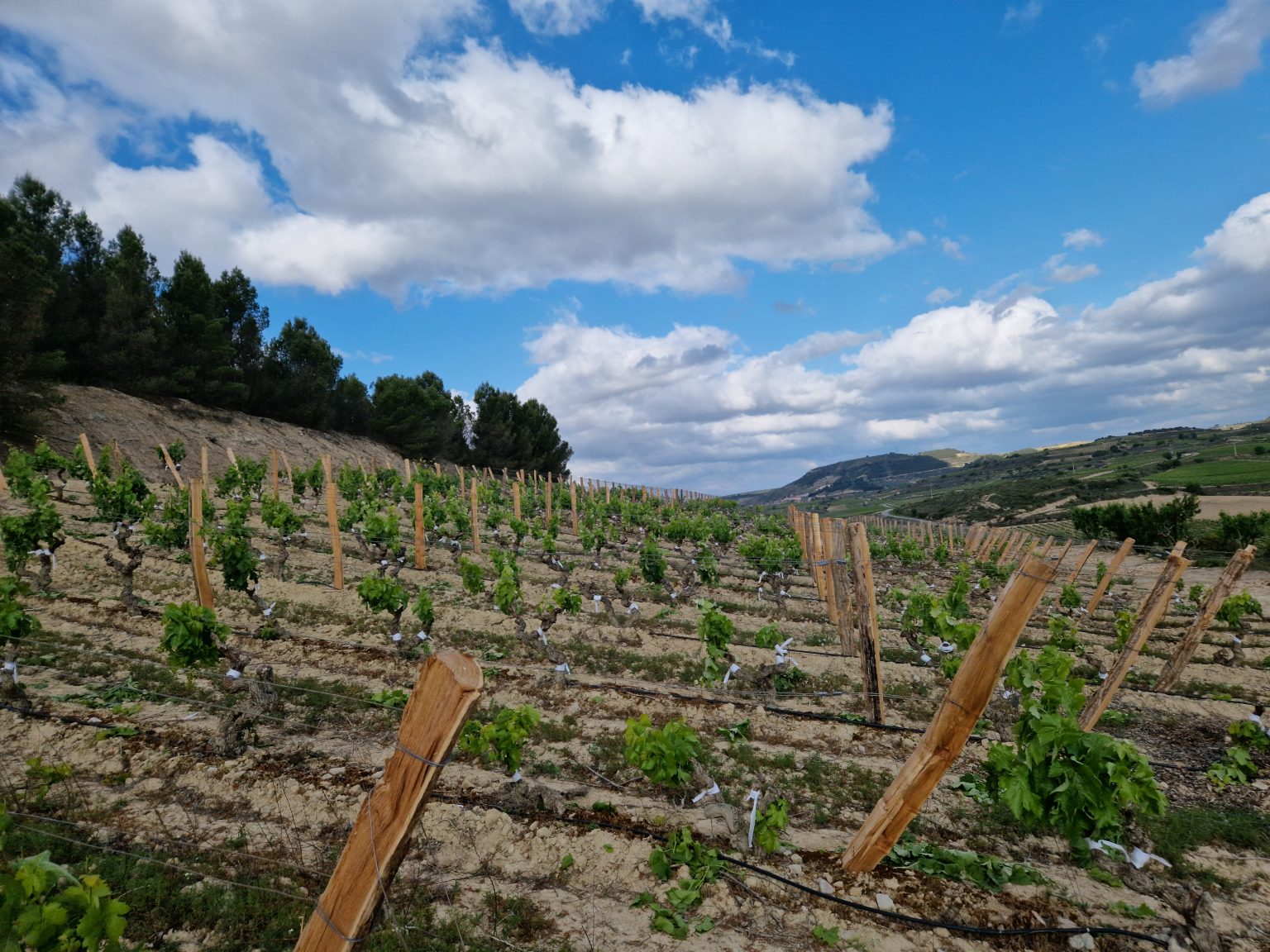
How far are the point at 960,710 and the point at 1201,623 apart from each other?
30.4 feet

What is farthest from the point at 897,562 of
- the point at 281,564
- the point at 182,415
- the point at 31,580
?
the point at 182,415

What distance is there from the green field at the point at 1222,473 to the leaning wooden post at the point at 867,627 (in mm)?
63920

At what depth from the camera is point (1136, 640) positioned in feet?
26.7

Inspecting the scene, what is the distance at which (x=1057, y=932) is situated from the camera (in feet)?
13.8

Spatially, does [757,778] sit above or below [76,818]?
below

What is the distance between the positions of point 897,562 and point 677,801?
2739 centimetres

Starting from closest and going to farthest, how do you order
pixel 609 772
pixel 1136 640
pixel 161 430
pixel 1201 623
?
pixel 609 772, pixel 1136 640, pixel 1201 623, pixel 161 430

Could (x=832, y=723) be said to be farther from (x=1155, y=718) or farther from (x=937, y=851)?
(x=1155, y=718)

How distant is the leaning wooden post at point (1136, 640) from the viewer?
805cm

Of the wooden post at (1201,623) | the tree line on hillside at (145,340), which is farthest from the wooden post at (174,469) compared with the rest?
the wooden post at (1201,623)

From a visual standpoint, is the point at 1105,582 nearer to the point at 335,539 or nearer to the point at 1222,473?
the point at 335,539

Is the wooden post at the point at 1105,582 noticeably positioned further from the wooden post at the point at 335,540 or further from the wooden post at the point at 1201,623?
the wooden post at the point at 335,540

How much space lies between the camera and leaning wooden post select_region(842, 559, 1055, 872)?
3.85 metres

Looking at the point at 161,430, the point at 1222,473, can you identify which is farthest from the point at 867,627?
the point at 1222,473
